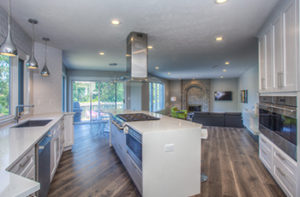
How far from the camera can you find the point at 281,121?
2.12 m

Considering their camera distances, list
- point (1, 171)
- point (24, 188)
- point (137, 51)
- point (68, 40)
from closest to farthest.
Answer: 1. point (24, 188)
2. point (1, 171)
3. point (137, 51)
4. point (68, 40)

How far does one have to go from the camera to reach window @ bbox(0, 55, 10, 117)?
2.54 metres

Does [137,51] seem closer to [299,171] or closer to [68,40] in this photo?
[68,40]

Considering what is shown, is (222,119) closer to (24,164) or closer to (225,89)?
(225,89)

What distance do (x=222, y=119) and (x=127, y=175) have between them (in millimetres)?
5227

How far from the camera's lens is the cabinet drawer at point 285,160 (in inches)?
71.6

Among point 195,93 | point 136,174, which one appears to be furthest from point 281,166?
point 195,93

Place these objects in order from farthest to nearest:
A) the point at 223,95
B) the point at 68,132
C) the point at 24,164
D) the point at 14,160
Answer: the point at 223,95
the point at 68,132
the point at 24,164
the point at 14,160

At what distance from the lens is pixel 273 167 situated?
8.02 feet

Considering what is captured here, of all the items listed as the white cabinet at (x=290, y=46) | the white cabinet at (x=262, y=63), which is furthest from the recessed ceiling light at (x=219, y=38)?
the white cabinet at (x=290, y=46)

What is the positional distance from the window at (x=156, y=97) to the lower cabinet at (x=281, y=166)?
22.8ft

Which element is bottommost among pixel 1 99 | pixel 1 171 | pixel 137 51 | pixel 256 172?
pixel 256 172

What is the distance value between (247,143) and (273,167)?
7.39ft

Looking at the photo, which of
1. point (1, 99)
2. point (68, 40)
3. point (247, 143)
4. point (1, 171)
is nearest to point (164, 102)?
point (247, 143)
